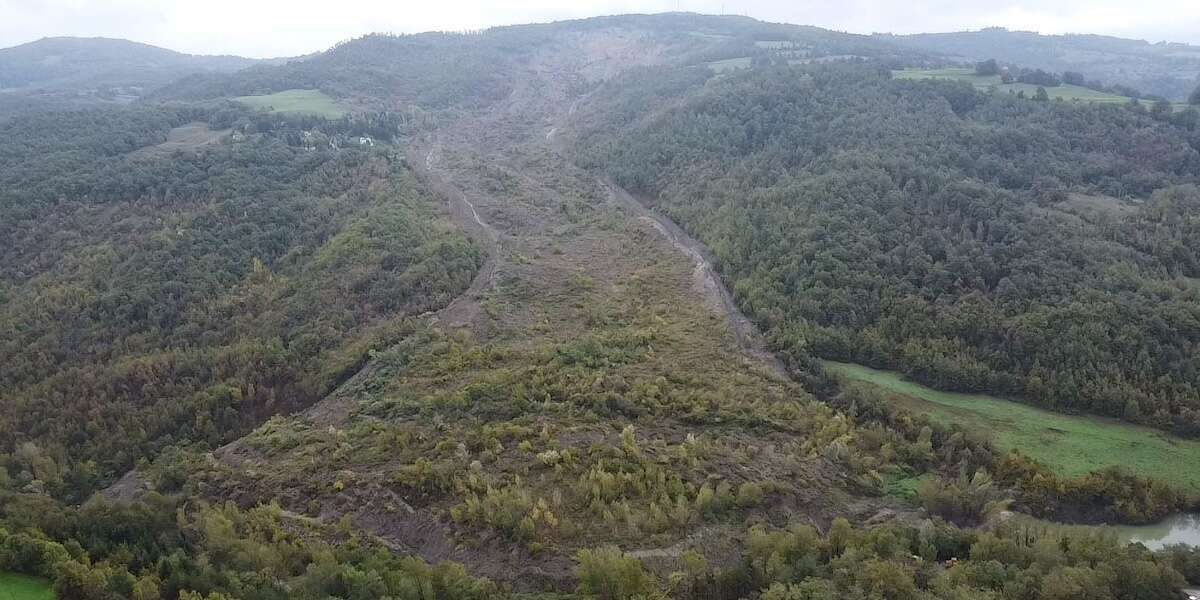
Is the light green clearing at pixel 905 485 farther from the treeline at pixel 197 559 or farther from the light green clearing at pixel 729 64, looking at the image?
the light green clearing at pixel 729 64

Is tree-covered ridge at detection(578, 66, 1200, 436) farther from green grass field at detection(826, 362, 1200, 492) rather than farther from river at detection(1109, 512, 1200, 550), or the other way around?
river at detection(1109, 512, 1200, 550)

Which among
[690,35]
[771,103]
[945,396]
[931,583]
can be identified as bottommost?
[945,396]

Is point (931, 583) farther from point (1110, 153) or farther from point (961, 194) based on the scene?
point (1110, 153)

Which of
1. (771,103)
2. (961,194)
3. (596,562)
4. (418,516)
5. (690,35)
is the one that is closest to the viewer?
(596,562)

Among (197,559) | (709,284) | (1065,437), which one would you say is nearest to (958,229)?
(709,284)

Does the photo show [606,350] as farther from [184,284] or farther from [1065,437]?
[184,284]

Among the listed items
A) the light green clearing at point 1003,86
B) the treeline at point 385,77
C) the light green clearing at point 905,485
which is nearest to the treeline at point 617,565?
the light green clearing at point 905,485

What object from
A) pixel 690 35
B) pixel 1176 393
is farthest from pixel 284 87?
pixel 1176 393
